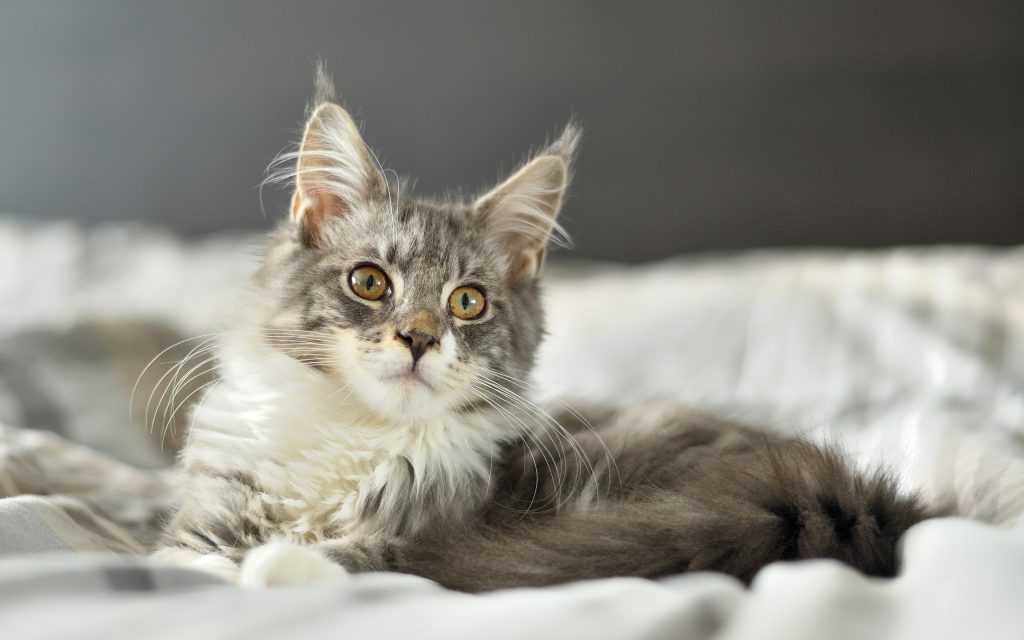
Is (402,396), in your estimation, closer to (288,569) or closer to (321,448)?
(321,448)

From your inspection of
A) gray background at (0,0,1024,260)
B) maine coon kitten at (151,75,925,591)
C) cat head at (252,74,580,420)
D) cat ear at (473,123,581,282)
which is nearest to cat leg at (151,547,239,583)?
maine coon kitten at (151,75,925,591)

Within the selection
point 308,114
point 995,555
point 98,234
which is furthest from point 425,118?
point 995,555

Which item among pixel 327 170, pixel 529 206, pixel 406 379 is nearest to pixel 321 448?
pixel 406 379

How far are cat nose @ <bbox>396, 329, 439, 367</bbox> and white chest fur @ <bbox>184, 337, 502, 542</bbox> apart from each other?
0.40 ft

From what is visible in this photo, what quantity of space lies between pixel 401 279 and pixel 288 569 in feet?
1.68

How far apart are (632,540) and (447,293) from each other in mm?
535

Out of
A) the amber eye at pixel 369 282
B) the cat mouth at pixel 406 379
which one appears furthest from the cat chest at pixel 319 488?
the amber eye at pixel 369 282

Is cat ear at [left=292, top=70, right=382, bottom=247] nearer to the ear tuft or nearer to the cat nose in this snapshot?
the ear tuft

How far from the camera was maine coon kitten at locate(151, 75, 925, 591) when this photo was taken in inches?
36.2

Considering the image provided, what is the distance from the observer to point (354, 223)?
4.46 ft

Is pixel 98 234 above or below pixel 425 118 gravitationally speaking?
below

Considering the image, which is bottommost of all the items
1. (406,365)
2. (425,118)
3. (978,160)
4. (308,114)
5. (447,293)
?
(406,365)

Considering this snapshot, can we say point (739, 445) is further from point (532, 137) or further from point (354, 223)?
point (532, 137)

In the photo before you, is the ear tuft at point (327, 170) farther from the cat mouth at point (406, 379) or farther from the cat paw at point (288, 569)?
the cat paw at point (288, 569)
